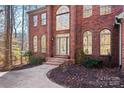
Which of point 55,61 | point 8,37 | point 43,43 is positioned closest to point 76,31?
point 55,61

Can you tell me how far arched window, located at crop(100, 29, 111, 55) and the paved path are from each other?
2.65 metres

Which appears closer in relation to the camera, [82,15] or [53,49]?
[82,15]

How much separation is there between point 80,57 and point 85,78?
2942 millimetres

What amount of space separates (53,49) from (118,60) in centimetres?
360

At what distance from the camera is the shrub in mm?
10138

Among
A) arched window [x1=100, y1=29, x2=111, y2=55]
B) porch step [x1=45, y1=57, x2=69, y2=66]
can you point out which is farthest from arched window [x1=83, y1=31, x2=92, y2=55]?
porch step [x1=45, y1=57, x2=69, y2=66]

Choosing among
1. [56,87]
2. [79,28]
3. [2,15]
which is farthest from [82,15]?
[56,87]

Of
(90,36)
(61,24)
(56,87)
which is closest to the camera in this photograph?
(56,87)

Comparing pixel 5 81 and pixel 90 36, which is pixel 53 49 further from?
pixel 5 81

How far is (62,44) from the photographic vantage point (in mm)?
11773

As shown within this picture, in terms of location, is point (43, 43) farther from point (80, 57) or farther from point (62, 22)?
point (80, 57)

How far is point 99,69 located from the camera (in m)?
9.06

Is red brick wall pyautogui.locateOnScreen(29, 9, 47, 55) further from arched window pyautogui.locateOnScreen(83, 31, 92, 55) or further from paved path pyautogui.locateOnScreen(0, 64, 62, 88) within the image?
arched window pyautogui.locateOnScreen(83, 31, 92, 55)
